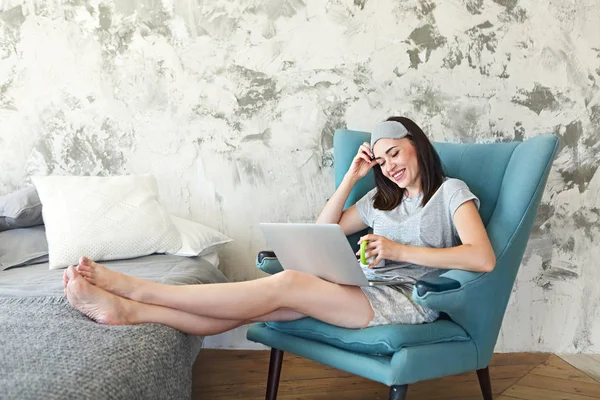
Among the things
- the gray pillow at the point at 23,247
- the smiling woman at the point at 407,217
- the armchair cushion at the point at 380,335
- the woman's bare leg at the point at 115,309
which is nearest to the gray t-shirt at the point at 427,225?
the smiling woman at the point at 407,217

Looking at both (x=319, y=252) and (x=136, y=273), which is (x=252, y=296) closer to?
(x=319, y=252)

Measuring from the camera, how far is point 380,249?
6.08ft

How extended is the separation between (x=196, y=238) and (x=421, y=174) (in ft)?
2.99

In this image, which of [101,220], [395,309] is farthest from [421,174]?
[101,220]

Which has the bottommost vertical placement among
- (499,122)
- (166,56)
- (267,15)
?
(499,122)

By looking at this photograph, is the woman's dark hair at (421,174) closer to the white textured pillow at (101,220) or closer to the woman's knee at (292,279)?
the woman's knee at (292,279)

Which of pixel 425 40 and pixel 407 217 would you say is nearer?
pixel 407 217

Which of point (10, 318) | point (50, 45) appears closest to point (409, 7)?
point (50, 45)

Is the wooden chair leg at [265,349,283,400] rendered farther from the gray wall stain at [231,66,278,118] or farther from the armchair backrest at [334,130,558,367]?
the gray wall stain at [231,66,278,118]

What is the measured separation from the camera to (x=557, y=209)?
2.71 m

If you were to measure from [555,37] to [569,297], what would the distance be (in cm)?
111

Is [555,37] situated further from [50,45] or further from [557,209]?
[50,45]

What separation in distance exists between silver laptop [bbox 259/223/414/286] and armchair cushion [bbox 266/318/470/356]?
5.5 inches

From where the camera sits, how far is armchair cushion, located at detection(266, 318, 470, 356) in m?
1.70
